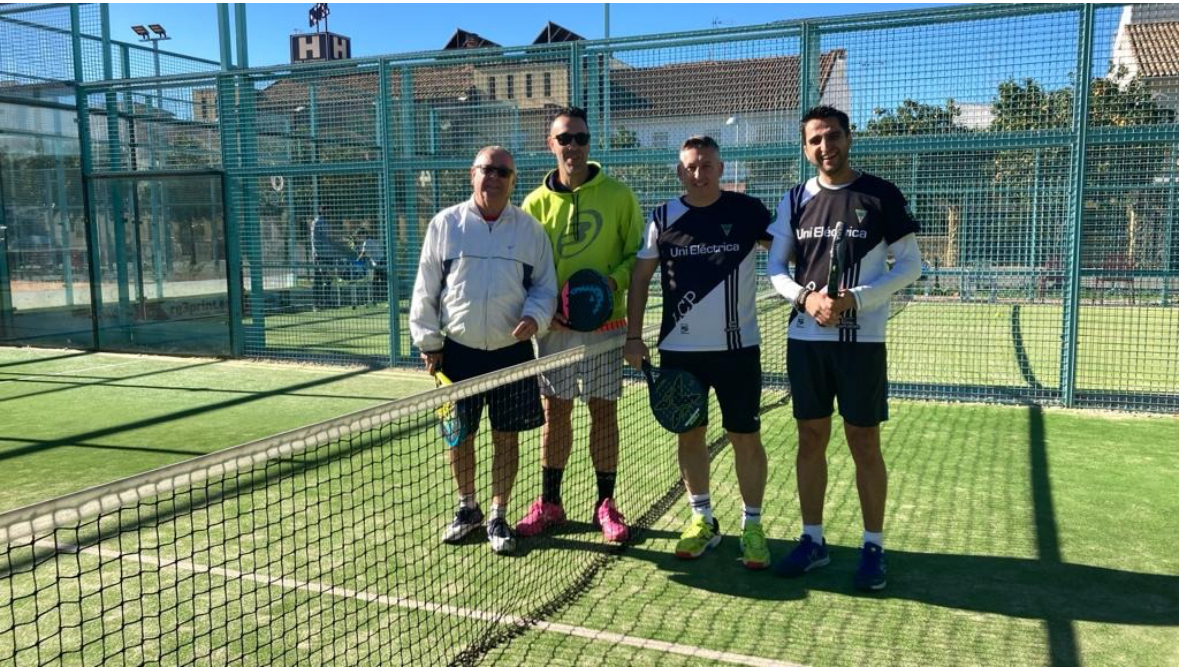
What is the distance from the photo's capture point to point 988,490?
556cm

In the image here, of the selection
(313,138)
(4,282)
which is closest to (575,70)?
(313,138)

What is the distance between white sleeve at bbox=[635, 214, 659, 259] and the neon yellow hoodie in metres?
0.22

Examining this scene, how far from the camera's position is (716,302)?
422 cm

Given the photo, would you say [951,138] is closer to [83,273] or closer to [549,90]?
[549,90]

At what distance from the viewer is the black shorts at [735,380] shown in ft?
13.9

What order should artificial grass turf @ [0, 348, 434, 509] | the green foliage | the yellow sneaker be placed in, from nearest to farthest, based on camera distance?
1. the yellow sneaker
2. artificial grass turf @ [0, 348, 434, 509]
3. the green foliage

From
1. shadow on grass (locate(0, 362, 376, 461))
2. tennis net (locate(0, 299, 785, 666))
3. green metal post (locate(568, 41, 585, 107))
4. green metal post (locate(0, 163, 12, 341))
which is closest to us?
tennis net (locate(0, 299, 785, 666))

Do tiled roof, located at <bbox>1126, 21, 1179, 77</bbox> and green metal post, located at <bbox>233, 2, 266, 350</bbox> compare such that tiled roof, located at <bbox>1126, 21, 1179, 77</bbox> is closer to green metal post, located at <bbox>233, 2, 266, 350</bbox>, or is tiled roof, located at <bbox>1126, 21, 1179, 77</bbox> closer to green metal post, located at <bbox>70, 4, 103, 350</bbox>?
green metal post, located at <bbox>233, 2, 266, 350</bbox>

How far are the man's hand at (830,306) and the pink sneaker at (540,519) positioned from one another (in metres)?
1.92

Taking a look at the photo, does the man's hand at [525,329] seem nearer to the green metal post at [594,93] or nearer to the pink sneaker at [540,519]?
the pink sneaker at [540,519]

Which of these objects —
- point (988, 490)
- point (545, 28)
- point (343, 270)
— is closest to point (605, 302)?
point (988, 490)

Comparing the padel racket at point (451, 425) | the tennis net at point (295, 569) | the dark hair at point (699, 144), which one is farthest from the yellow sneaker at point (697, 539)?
the dark hair at point (699, 144)

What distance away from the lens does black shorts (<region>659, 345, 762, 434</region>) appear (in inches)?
167

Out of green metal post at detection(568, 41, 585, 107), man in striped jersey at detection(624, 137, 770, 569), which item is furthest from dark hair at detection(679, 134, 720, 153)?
green metal post at detection(568, 41, 585, 107)
